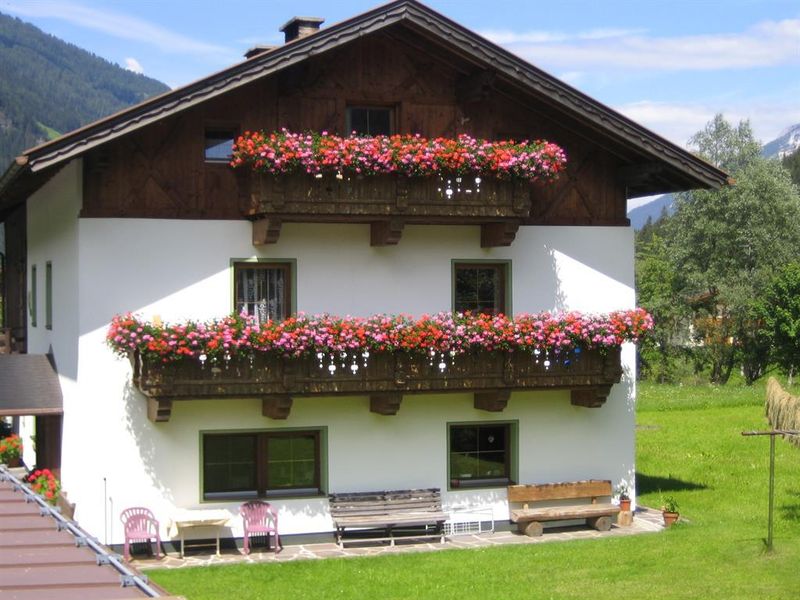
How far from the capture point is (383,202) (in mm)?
18906

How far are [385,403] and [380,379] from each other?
66 cm

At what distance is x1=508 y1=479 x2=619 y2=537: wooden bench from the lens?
20328 millimetres

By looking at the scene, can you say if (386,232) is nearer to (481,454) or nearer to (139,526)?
(481,454)

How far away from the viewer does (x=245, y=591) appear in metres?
16.6

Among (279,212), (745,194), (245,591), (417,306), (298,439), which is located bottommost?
(245,591)

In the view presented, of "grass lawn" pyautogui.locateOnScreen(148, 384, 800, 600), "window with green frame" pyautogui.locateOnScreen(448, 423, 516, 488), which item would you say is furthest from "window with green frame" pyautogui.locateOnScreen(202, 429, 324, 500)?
"window with green frame" pyautogui.locateOnScreen(448, 423, 516, 488)

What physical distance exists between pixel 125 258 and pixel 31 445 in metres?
7.80

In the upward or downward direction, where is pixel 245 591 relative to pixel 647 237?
downward

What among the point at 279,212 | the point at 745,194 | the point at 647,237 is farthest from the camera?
the point at 647,237

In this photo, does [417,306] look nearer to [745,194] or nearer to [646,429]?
[646,429]

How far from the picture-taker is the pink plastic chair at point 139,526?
18.4 meters

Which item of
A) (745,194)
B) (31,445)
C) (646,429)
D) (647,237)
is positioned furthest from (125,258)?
(647,237)

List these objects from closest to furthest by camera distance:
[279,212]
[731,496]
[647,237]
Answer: [279,212], [731,496], [647,237]

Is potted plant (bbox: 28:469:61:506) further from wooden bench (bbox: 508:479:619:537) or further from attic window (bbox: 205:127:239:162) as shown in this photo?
wooden bench (bbox: 508:479:619:537)
